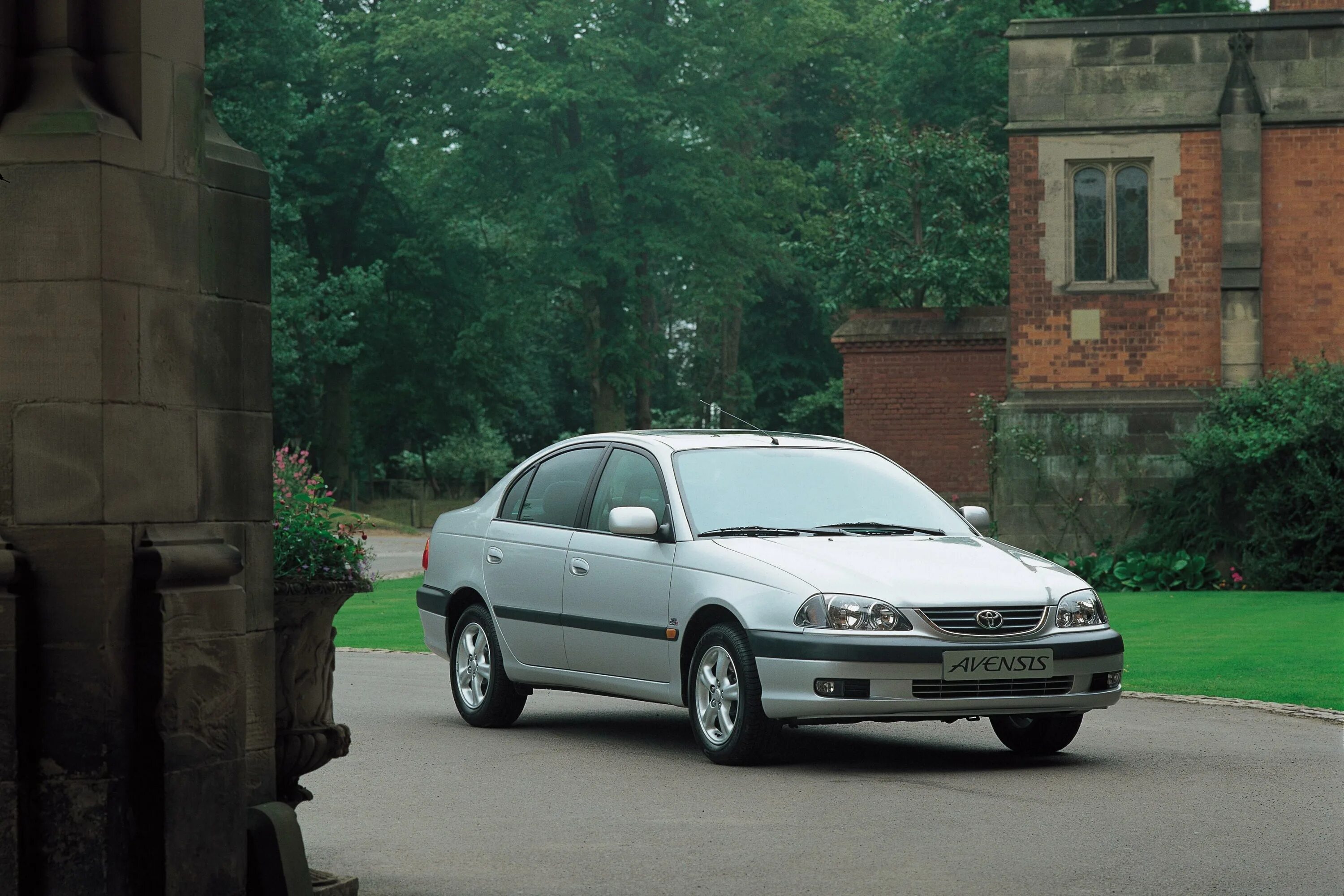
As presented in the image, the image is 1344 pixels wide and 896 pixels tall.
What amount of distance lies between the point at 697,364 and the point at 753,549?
5925 cm

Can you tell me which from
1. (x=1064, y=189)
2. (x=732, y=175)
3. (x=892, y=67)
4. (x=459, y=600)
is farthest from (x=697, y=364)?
(x=459, y=600)

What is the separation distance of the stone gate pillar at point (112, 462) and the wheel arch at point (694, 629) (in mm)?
4697

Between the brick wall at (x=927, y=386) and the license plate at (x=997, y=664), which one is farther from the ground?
the brick wall at (x=927, y=386)


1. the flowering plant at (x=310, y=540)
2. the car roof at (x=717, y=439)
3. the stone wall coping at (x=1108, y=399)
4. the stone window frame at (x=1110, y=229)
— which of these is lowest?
the flowering plant at (x=310, y=540)

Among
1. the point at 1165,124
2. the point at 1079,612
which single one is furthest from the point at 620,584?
the point at 1165,124

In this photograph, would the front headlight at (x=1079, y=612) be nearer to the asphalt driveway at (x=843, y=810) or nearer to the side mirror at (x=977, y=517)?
the asphalt driveway at (x=843, y=810)

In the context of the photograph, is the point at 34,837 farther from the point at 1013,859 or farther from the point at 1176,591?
the point at 1176,591

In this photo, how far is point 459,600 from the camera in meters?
12.5

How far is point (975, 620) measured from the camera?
31.8ft

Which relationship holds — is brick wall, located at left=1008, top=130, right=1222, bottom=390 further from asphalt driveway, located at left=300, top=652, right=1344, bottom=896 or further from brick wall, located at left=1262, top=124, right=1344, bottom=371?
asphalt driveway, located at left=300, top=652, right=1344, bottom=896

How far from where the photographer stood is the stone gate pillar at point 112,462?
5219 millimetres

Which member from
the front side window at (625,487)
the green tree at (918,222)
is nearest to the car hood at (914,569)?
the front side window at (625,487)

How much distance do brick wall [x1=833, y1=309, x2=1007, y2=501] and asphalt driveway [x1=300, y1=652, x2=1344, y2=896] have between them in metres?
19.4

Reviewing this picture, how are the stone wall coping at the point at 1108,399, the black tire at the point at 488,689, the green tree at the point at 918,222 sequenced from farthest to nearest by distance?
1. the green tree at the point at 918,222
2. the stone wall coping at the point at 1108,399
3. the black tire at the point at 488,689
